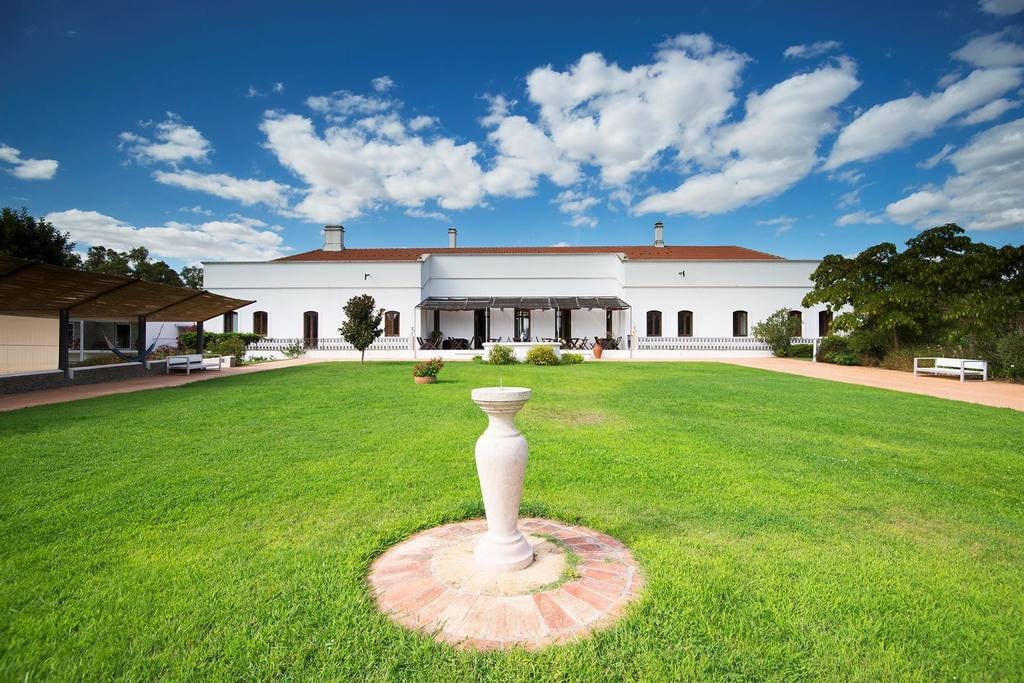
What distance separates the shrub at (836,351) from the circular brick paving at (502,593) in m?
20.2

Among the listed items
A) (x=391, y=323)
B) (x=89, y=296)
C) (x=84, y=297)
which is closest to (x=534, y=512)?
(x=89, y=296)

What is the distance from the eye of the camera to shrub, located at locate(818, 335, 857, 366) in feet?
62.4

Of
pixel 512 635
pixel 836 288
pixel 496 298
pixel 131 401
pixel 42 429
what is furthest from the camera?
pixel 496 298

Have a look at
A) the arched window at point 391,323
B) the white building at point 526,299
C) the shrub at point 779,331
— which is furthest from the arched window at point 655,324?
the arched window at point 391,323

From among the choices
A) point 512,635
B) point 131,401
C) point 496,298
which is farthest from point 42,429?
point 496,298

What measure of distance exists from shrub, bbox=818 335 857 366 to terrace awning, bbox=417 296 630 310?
892 centimetres

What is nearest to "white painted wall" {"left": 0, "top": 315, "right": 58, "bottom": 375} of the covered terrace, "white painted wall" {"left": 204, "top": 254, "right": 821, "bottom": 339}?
"white painted wall" {"left": 204, "top": 254, "right": 821, "bottom": 339}

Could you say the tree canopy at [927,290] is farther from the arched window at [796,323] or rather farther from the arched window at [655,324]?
the arched window at [655,324]

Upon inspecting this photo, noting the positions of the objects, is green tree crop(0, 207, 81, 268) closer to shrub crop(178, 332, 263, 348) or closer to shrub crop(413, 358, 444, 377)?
shrub crop(178, 332, 263, 348)

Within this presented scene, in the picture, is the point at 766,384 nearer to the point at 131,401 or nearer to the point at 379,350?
the point at 131,401

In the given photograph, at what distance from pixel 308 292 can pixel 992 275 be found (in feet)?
91.1

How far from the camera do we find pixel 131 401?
9203 millimetres

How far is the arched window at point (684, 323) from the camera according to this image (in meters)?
26.0

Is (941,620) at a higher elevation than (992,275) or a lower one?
lower
